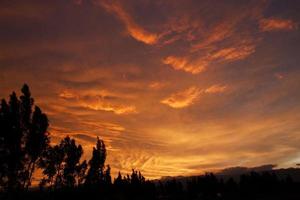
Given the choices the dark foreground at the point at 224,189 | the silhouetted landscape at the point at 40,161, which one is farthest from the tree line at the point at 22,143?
the dark foreground at the point at 224,189

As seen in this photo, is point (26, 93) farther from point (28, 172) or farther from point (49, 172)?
point (49, 172)

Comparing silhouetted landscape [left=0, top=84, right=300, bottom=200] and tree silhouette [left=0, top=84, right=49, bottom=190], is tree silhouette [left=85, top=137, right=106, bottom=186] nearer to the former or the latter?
silhouetted landscape [left=0, top=84, right=300, bottom=200]

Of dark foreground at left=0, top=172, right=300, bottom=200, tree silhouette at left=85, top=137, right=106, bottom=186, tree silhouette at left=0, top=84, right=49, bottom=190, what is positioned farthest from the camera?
dark foreground at left=0, top=172, right=300, bottom=200

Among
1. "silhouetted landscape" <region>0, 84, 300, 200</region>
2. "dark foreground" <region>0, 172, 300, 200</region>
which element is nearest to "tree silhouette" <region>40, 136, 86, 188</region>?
"silhouetted landscape" <region>0, 84, 300, 200</region>

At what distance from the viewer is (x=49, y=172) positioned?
71.8 metres

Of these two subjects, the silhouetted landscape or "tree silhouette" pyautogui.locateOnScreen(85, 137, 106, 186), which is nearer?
the silhouetted landscape

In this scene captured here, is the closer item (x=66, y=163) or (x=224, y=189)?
(x=66, y=163)

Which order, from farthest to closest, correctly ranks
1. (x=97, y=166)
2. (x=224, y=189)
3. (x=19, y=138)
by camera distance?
1. (x=224, y=189)
2. (x=97, y=166)
3. (x=19, y=138)

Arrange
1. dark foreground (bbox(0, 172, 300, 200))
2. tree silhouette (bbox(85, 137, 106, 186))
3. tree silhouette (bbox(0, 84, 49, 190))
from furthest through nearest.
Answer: dark foreground (bbox(0, 172, 300, 200)) → tree silhouette (bbox(85, 137, 106, 186)) → tree silhouette (bbox(0, 84, 49, 190))

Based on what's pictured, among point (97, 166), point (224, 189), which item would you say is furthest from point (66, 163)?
point (224, 189)

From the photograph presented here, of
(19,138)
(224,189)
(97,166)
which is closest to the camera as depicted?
(19,138)

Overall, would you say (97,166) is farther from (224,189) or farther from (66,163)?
(224,189)

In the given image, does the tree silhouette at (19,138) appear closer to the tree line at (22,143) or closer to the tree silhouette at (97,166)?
the tree line at (22,143)

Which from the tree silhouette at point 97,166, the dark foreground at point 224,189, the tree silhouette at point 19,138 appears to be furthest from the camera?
the dark foreground at point 224,189
